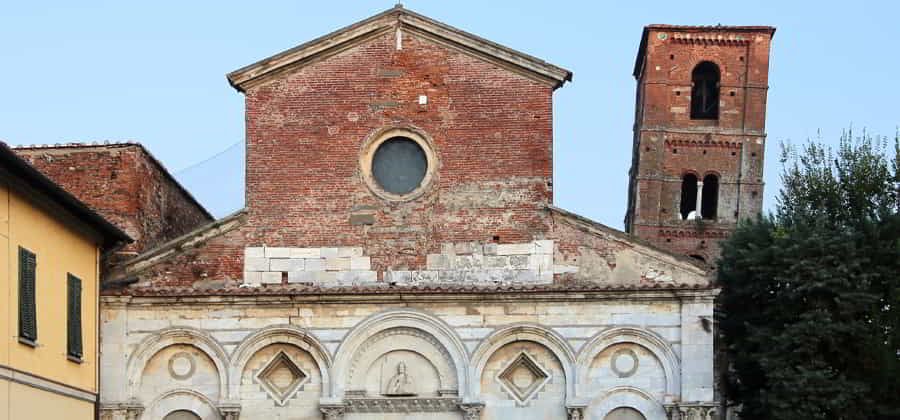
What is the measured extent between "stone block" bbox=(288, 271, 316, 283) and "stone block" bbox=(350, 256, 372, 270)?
2.02 feet

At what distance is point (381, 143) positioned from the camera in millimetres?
22484

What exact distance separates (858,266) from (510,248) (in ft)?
18.1

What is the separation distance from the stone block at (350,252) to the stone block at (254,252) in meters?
1.17

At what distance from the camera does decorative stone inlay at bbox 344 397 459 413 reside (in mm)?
21516

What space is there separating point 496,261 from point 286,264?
3192mm

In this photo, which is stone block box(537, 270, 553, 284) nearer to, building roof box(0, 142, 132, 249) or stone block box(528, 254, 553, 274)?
stone block box(528, 254, 553, 274)

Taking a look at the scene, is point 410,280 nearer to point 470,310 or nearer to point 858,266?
point 470,310

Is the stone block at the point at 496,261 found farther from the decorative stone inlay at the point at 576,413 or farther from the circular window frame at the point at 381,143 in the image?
the decorative stone inlay at the point at 576,413

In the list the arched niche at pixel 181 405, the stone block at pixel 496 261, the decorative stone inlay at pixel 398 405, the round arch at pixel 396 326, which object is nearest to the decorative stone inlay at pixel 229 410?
the arched niche at pixel 181 405

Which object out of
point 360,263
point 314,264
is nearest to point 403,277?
point 360,263

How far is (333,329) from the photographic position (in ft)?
70.8

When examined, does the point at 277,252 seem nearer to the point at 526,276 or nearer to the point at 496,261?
the point at 496,261

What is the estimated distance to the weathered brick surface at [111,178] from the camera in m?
23.0

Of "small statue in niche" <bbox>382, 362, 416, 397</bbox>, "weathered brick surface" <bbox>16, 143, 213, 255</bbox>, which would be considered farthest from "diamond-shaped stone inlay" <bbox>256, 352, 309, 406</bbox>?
"weathered brick surface" <bbox>16, 143, 213, 255</bbox>
